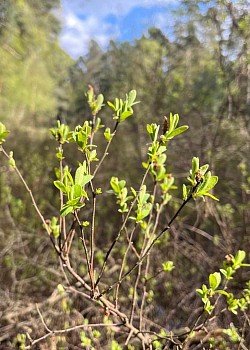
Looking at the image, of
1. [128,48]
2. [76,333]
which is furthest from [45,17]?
[76,333]

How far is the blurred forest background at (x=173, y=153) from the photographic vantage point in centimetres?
262

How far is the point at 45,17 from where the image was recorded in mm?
17281

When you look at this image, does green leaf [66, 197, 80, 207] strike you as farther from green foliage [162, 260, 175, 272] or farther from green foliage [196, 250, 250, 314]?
green foliage [162, 260, 175, 272]

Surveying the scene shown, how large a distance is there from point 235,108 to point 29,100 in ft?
39.0

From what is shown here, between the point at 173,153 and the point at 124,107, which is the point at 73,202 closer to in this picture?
the point at 124,107

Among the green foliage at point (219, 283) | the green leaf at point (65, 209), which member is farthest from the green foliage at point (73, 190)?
the green foliage at point (219, 283)

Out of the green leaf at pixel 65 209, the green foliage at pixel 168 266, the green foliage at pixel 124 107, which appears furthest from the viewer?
the green foliage at pixel 168 266

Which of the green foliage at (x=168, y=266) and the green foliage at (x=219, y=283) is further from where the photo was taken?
the green foliage at (x=168, y=266)


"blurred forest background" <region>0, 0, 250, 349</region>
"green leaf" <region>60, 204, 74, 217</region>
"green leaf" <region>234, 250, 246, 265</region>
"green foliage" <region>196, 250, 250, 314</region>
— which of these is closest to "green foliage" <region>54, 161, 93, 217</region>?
"green leaf" <region>60, 204, 74, 217</region>

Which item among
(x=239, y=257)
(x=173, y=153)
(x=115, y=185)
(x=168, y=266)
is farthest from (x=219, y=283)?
(x=173, y=153)

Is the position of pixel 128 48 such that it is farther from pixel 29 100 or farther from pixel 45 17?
pixel 45 17

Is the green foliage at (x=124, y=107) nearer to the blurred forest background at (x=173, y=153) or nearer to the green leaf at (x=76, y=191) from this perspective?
the green leaf at (x=76, y=191)

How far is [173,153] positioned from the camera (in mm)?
3854

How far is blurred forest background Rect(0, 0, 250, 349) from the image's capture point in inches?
103
